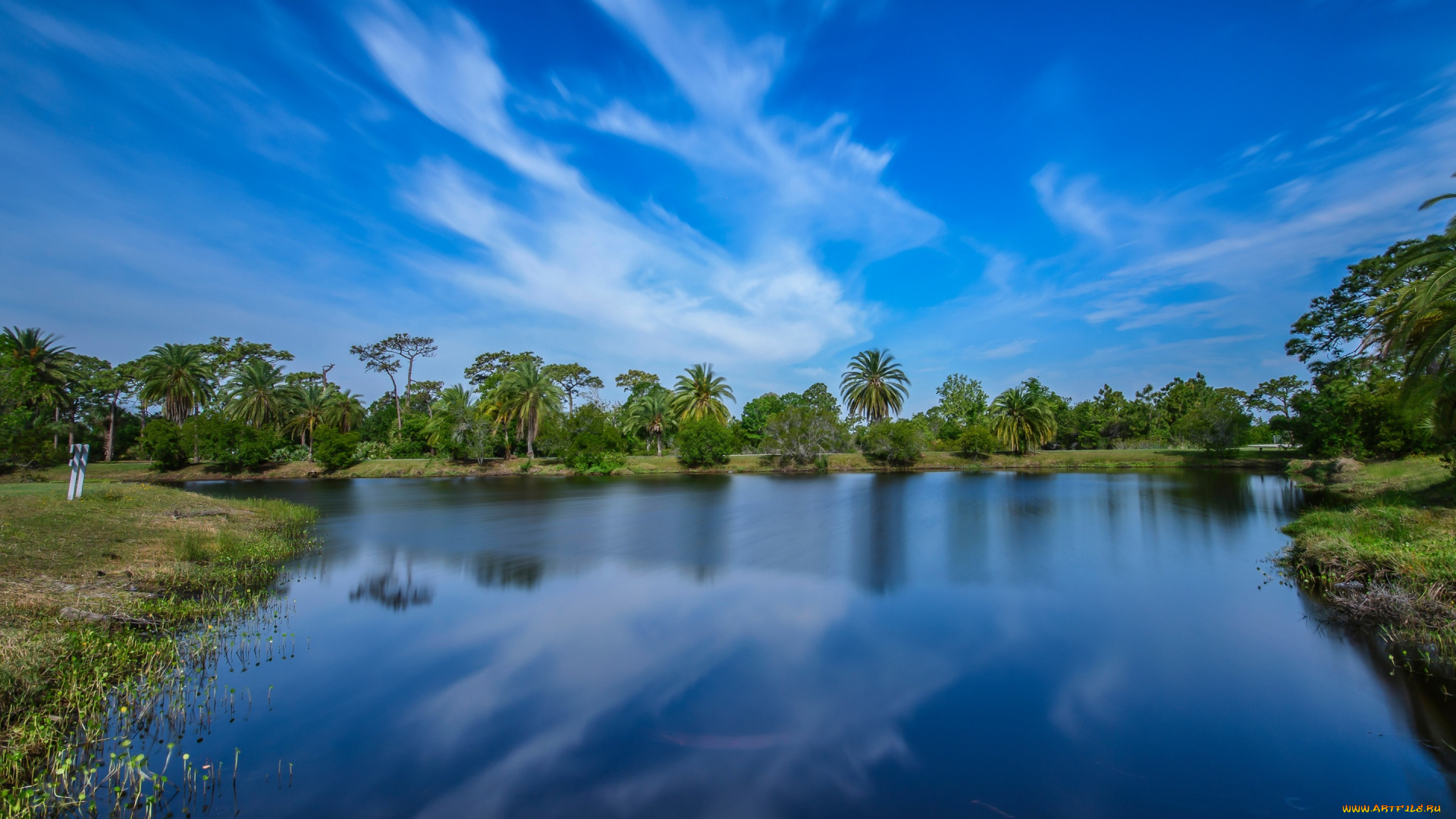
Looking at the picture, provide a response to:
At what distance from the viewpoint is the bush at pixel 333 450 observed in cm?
5241

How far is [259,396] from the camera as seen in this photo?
5772 cm

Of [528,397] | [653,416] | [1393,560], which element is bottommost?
[1393,560]

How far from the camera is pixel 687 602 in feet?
41.8

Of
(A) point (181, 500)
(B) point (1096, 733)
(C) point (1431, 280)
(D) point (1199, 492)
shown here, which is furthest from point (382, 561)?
(D) point (1199, 492)

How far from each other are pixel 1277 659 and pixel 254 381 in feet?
242

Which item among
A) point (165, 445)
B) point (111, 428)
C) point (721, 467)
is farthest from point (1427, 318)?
point (111, 428)

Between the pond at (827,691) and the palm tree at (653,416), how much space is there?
47057 mm

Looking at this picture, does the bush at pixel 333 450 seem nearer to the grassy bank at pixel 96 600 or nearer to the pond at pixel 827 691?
the grassy bank at pixel 96 600

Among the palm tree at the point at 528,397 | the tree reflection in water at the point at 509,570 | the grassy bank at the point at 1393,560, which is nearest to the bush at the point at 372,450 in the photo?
the palm tree at the point at 528,397

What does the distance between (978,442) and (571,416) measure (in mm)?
40290

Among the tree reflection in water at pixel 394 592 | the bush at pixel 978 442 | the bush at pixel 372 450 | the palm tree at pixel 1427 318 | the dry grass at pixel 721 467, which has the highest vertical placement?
the palm tree at pixel 1427 318

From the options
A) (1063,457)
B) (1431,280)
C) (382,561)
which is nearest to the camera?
(1431,280)

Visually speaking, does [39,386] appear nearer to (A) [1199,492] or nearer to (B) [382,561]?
(B) [382,561]

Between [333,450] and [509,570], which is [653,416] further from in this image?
[509,570]
